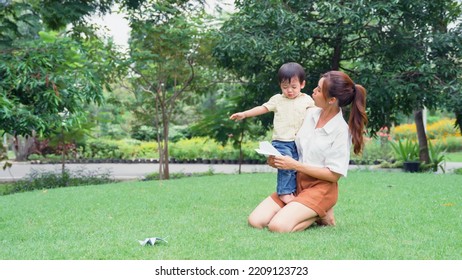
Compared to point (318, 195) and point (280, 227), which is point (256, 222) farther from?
point (318, 195)

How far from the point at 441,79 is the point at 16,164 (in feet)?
51.4

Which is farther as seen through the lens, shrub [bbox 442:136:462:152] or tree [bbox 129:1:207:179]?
shrub [bbox 442:136:462:152]

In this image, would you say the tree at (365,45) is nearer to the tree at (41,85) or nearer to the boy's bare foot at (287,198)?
the tree at (41,85)

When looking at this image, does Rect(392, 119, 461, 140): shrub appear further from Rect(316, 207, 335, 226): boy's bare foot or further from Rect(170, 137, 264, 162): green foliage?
Rect(316, 207, 335, 226): boy's bare foot

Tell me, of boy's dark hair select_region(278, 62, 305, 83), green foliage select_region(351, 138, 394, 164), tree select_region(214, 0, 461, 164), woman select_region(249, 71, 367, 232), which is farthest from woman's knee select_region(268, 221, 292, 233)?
green foliage select_region(351, 138, 394, 164)

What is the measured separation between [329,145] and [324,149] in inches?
A: 2.0

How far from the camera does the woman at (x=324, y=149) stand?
4871 millimetres

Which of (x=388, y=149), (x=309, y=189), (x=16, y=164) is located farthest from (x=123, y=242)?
(x=16, y=164)

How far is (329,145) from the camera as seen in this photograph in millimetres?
4969

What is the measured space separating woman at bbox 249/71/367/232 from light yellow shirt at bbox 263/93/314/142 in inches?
Answer: 5.0

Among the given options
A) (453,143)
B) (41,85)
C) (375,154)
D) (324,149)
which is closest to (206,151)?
(375,154)

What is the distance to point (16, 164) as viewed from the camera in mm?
22281

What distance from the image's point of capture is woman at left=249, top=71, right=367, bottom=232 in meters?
4.87

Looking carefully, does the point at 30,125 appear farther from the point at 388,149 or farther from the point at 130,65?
the point at 388,149
